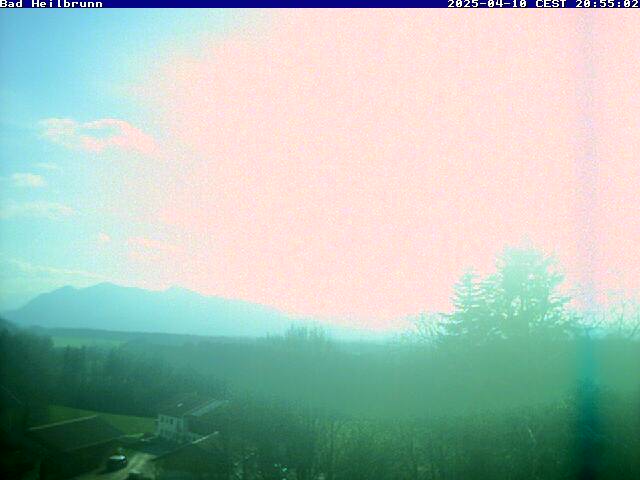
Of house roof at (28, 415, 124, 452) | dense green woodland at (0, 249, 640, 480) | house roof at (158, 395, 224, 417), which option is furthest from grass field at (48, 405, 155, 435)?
house roof at (158, 395, 224, 417)

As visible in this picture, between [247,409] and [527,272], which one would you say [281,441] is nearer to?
[247,409]

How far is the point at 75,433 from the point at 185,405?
6201 mm

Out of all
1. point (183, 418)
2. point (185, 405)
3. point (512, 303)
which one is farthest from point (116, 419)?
point (512, 303)

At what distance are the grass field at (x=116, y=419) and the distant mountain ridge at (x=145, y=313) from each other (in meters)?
12.0

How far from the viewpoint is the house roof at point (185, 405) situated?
2492 cm

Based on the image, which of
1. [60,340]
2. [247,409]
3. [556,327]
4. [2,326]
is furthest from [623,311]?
[60,340]

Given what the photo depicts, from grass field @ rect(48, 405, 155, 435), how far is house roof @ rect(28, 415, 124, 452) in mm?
778

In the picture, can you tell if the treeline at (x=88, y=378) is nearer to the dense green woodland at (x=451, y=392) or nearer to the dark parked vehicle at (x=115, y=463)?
the dense green woodland at (x=451, y=392)

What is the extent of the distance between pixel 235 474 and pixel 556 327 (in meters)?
15.2

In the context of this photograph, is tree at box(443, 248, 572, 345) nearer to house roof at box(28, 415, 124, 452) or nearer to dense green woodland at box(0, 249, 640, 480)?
dense green woodland at box(0, 249, 640, 480)

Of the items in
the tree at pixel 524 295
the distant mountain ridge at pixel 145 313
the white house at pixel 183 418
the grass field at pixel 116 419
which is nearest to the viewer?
the tree at pixel 524 295

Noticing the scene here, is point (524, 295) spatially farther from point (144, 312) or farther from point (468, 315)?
point (144, 312)

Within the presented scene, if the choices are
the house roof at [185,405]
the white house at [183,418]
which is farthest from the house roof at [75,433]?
the house roof at [185,405]

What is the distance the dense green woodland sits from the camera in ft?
40.2
